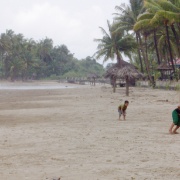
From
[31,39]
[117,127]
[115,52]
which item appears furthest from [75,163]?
[31,39]

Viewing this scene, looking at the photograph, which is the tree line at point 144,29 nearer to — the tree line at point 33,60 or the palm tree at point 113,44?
the palm tree at point 113,44

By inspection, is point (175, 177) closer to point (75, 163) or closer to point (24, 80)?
point (75, 163)

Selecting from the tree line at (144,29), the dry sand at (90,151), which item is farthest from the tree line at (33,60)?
the dry sand at (90,151)

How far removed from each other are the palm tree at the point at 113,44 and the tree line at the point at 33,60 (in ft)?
156

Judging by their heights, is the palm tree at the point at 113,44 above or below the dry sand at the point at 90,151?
above

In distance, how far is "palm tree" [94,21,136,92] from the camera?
145 feet

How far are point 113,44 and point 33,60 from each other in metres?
50.5

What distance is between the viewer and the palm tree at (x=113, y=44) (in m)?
44.3

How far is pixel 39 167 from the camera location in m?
6.87

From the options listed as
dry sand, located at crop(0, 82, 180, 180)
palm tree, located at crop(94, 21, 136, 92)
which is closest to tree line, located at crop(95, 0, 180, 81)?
palm tree, located at crop(94, 21, 136, 92)

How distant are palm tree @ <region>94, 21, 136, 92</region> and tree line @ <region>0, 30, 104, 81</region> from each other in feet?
156

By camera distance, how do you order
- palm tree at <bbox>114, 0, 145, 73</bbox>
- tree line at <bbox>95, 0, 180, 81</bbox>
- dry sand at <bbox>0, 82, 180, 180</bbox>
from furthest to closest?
palm tree at <bbox>114, 0, 145, 73</bbox>, tree line at <bbox>95, 0, 180, 81</bbox>, dry sand at <bbox>0, 82, 180, 180</bbox>

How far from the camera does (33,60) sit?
3615 inches

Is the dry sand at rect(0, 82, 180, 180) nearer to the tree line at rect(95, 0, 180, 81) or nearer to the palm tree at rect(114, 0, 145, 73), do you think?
the tree line at rect(95, 0, 180, 81)
